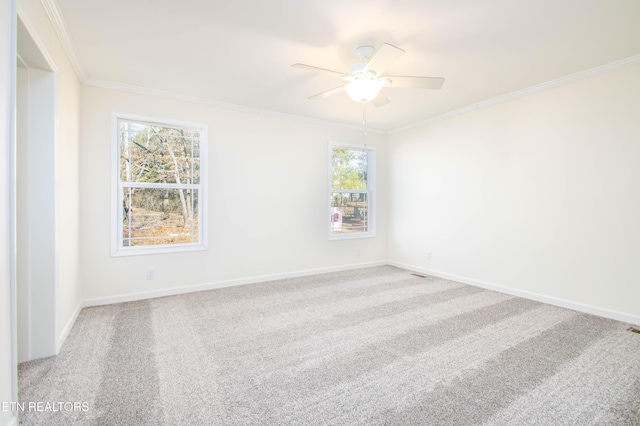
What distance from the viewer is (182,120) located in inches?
151

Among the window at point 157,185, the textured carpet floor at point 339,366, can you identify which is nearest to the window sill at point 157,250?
the window at point 157,185

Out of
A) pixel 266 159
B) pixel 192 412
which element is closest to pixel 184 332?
pixel 192 412

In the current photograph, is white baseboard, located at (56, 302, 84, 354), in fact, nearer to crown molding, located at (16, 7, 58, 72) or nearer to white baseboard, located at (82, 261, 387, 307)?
white baseboard, located at (82, 261, 387, 307)

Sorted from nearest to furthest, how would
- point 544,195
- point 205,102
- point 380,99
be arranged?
point 380,99, point 544,195, point 205,102

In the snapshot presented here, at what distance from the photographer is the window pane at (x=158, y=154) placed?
3.60 meters

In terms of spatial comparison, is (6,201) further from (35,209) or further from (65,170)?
(65,170)

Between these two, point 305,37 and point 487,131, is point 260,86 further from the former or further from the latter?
point 487,131

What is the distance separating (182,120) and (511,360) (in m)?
4.24

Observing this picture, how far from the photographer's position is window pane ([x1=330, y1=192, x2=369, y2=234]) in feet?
17.2

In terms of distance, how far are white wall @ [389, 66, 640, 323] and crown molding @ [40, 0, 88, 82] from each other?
4.56m

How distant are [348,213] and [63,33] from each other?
4226mm

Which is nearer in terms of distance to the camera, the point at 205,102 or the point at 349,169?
the point at 205,102

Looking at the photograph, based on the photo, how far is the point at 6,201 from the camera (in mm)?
1484

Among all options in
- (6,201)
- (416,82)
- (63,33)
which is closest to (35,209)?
(6,201)
